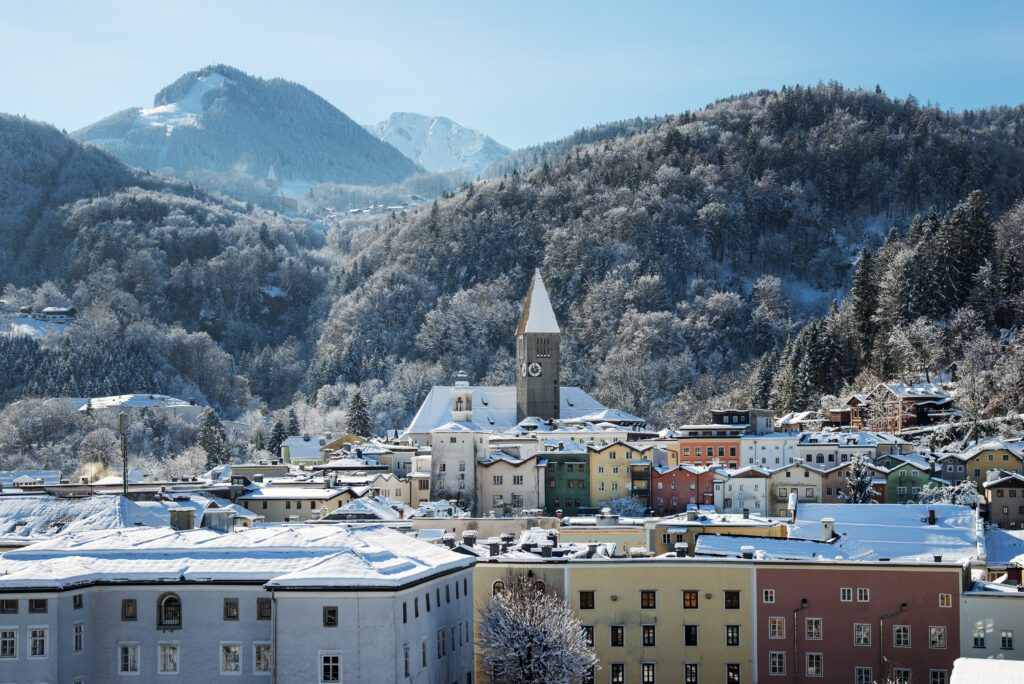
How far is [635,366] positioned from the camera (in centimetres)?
14775

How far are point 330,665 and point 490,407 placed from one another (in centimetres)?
8374

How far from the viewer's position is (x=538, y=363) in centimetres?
12038

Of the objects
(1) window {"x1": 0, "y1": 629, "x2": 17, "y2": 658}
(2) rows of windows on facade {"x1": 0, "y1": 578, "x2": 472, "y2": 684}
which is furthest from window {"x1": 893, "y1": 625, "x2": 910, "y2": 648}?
(1) window {"x1": 0, "y1": 629, "x2": 17, "y2": 658}

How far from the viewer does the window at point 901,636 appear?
48438 millimetres

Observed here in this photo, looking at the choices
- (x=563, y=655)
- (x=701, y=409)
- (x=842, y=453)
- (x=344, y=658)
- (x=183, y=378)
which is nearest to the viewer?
(x=344, y=658)

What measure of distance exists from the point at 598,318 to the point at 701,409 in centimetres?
3932

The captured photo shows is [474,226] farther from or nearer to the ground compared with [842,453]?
farther from the ground

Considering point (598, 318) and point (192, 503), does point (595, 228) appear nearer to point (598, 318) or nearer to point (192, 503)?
point (598, 318)

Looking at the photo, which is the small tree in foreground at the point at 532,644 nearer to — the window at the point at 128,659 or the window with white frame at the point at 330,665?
the window with white frame at the point at 330,665

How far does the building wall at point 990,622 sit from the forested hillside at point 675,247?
101636 mm

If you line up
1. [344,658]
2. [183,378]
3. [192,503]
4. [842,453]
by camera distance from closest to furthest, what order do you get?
[344,658]
[192,503]
[842,453]
[183,378]

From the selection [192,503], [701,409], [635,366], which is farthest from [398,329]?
[192,503]

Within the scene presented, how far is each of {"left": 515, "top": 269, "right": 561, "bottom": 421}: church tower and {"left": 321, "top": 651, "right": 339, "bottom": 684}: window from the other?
81.6m

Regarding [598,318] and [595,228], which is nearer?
[598,318]
